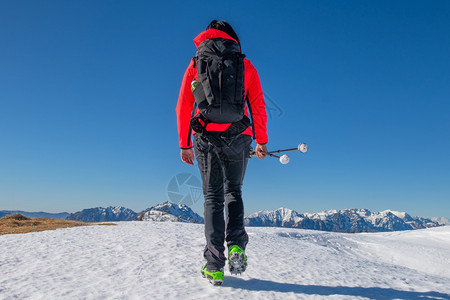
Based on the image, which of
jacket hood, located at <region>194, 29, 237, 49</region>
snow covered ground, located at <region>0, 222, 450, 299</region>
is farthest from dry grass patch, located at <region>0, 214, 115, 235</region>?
jacket hood, located at <region>194, 29, 237, 49</region>

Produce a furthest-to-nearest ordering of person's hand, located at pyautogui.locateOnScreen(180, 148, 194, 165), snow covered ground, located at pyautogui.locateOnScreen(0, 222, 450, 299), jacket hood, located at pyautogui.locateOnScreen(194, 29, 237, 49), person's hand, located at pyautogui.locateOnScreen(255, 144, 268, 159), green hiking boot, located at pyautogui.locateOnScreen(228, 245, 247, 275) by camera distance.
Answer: person's hand, located at pyautogui.locateOnScreen(255, 144, 268, 159) → person's hand, located at pyautogui.locateOnScreen(180, 148, 194, 165) → jacket hood, located at pyautogui.locateOnScreen(194, 29, 237, 49) → green hiking boot, located at pyautogui.locateOnScreen(228, 245, 247, 275) → snow covered ground, located at pyautogui.locateOnScreen(0, 222, 450, 299)

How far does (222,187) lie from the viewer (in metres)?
3.54

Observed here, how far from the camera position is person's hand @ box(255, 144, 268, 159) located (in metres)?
3.99

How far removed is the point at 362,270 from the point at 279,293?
6.98 ft

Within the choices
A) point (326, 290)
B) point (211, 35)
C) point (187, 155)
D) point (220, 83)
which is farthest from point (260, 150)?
point (326, 290)

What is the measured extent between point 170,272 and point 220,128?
6.20ft

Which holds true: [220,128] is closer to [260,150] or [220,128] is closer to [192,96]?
[192,96]

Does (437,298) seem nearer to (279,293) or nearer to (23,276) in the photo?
(279,293)

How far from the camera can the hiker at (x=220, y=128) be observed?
331cm

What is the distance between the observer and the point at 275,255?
4.88 metres

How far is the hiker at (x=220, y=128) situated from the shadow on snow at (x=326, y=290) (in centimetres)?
20

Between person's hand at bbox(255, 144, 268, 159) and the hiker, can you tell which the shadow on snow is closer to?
the hiker

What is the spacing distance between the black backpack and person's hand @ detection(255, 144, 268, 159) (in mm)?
687

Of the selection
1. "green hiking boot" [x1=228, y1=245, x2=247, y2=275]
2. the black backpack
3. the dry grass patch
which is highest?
the black backpack
